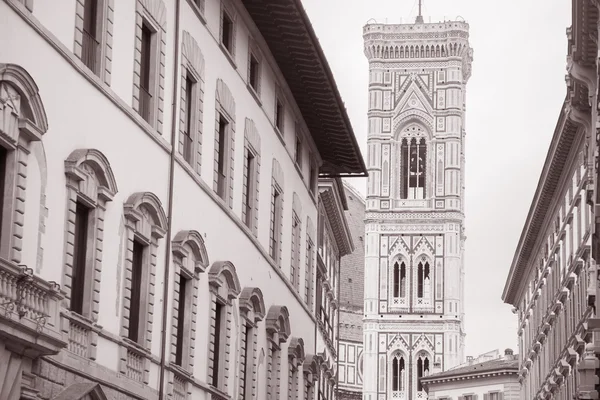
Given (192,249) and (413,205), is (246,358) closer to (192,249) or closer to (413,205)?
(192,249)

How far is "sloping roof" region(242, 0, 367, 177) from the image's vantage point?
34.8 metres

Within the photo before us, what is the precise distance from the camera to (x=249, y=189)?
35.7m

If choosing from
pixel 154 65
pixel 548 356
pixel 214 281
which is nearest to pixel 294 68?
pixel 214 281

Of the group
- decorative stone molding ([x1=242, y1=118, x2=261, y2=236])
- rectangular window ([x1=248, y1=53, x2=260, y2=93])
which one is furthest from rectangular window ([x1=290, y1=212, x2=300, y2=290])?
rectangular window ([x1=248, y1=53, x2=260, y2=93])

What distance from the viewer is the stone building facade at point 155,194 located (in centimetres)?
1995

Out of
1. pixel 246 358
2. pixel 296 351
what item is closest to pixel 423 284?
pixel 296 351

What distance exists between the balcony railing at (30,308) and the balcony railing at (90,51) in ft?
15.1

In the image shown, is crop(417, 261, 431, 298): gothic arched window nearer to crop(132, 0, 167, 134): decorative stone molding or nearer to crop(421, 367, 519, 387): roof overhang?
crop(421, 367, 519, 387): roof overhang

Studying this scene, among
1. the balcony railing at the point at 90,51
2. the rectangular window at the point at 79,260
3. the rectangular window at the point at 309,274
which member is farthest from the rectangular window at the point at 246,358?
the balcony railing at the point at 90,51

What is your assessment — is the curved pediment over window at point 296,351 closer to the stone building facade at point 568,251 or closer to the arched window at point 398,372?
the stone building facade at point 568,251

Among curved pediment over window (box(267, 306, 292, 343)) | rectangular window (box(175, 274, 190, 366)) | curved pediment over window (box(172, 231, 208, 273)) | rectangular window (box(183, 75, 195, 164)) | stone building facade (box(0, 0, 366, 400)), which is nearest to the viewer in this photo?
stone building facade (box(0, 0, 366, 400))

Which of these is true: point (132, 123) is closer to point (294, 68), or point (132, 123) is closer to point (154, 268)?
point (154, 268)

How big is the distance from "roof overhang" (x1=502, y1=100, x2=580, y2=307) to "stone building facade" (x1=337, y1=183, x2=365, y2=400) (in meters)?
78.3

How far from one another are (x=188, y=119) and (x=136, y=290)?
495cm
